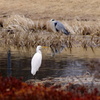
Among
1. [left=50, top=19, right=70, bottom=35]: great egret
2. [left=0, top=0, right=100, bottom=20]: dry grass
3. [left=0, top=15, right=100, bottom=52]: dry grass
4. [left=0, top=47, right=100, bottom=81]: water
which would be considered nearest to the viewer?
[left=0, top=47, right=100, bottom=81]: water

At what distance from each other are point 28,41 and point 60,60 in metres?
4.15

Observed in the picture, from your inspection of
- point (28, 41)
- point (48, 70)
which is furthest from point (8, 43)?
point (48, 70)

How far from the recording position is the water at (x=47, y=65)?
46.5 feet

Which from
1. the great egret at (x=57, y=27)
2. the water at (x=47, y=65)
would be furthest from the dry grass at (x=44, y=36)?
the water at (x=47, y=65)

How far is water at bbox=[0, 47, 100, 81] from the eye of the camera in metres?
14.2

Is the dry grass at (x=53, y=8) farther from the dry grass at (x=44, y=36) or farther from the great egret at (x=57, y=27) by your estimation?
the great egret at (x=57, y=27)

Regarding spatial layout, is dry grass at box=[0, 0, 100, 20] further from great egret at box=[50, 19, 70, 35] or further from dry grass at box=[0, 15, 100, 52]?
great egret at box=[50, 19, 70, 35]

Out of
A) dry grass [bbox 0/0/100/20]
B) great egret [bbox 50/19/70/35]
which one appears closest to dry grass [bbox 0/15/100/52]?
great egret [bbox 50/19/70/35]

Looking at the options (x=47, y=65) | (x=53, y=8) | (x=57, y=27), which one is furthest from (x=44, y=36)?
(x=53, y=8)

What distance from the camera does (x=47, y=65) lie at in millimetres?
16281

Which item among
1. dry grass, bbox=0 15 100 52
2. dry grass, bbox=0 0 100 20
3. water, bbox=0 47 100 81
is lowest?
water, bbox=0 47 100 81

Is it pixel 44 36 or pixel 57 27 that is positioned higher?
pixel 57 27

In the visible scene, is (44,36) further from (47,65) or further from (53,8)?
(53,8)

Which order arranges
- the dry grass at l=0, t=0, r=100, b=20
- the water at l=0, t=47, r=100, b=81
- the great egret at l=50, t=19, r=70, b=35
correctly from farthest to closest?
the dry grass at l=0, t=0, r=100, b=20 < the great egret at l=50, t=19, r=70, b=35 < the water at l=0, t=47, r=100, b=81
